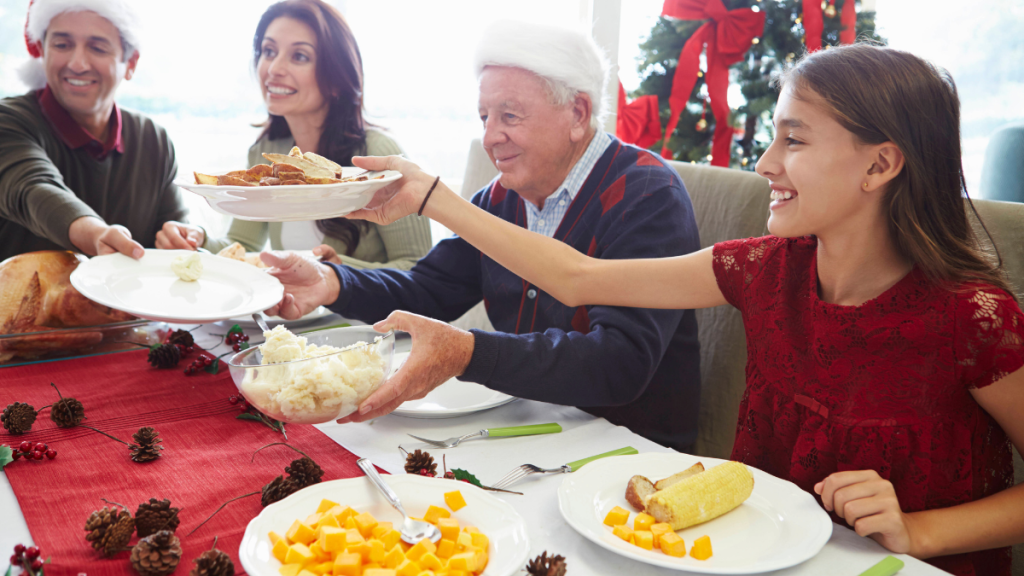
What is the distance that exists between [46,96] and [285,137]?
783 millimetres

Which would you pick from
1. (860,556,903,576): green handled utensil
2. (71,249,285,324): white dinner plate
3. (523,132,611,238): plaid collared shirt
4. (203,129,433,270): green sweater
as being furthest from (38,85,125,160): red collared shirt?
(860,556,903,576): green handled utensil

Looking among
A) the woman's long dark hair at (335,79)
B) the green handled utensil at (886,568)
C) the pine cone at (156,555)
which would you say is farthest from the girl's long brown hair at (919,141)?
the woman's long dark hair at (335,79)

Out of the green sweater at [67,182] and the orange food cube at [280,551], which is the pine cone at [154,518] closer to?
A: the orange food cube at [280,551]

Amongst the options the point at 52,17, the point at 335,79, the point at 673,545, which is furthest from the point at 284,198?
the point at 52,17

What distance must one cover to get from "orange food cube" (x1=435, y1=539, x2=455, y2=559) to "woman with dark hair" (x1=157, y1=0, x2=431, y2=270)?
171 centimetres

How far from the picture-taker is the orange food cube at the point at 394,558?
0.65 metres

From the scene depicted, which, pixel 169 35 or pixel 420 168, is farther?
pixel 169 35

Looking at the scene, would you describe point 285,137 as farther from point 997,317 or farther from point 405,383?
point 997,317

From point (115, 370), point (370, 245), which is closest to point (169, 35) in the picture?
point (370, 245)

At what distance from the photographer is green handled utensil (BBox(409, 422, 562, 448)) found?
1.00 m

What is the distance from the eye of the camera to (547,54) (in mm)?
1548

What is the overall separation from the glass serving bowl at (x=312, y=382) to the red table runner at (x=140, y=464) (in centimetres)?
11

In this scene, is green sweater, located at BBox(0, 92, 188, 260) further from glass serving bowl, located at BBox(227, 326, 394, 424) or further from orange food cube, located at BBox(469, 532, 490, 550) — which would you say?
orange food cube, located at BBox(469, 532, 490, 550)

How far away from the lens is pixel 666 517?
771 millimetres
